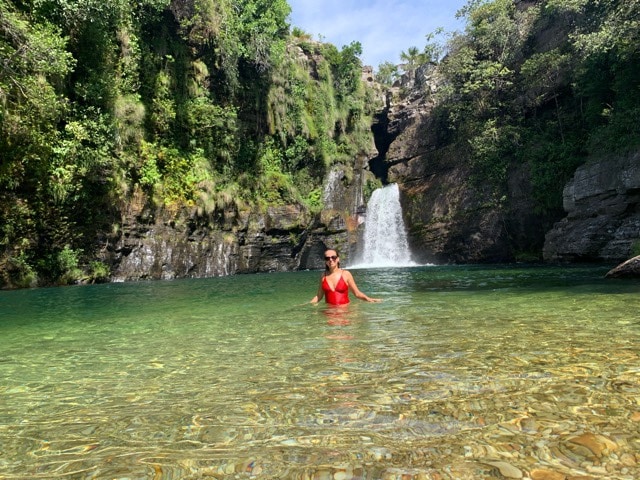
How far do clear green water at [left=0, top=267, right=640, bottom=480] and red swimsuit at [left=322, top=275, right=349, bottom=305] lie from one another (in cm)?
183

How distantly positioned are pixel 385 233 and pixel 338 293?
25.8 meters

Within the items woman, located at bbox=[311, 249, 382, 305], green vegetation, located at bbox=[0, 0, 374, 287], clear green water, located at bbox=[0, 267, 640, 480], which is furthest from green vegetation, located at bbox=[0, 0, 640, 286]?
clear green water, located at bbox=[0, 267, 640, 480]

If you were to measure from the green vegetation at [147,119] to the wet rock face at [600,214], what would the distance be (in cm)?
1587

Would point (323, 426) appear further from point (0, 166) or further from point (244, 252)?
point (244, 252)

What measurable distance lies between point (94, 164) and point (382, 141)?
1089 inches

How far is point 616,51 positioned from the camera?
21.9 meters

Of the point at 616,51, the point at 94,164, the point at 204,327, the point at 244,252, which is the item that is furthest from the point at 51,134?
the point at 616,51

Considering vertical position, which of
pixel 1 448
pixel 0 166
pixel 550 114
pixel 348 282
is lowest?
pixel 1 448

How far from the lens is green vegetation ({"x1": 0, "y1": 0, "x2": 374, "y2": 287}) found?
1727cm

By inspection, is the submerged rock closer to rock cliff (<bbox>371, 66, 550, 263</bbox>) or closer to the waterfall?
rock cliff (<bbox>371, 66, 550, 263</bbox>)

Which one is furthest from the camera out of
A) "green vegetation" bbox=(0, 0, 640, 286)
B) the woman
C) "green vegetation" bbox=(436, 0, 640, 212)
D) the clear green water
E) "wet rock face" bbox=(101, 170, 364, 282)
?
"wet rock face" bbox=(101, 170, 364, 282)

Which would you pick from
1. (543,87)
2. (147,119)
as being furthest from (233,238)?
(543,87)

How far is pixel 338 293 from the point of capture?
844 cm

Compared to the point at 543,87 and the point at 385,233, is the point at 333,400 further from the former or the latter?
the point at 385,233
